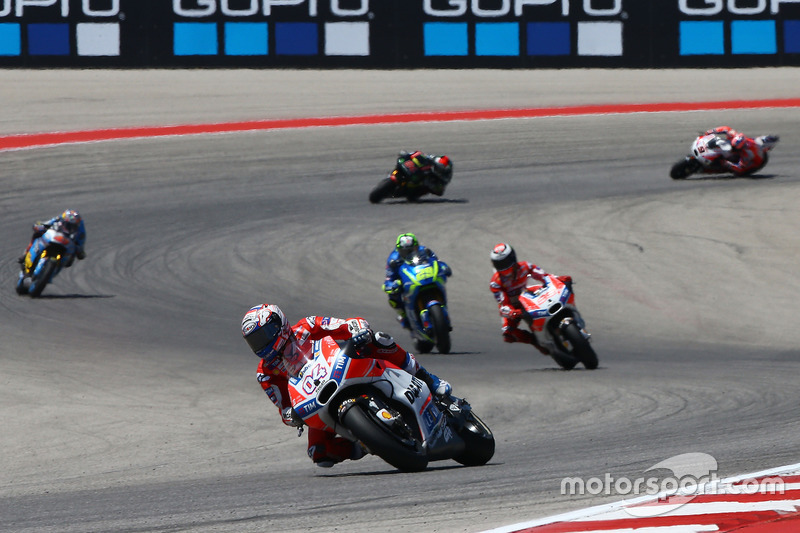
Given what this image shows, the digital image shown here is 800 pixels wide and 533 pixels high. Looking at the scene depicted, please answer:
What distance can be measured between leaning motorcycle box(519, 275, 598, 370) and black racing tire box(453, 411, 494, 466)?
452 cm

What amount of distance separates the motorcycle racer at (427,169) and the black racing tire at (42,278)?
6842 mm

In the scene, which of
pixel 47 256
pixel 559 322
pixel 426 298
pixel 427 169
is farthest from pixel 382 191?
pixel 559 322

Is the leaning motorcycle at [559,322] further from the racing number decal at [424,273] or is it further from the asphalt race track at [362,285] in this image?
the racing number decal at [424,273]

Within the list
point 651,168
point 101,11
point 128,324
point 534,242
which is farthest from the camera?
point 101,11

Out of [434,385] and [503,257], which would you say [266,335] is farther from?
[503,257]

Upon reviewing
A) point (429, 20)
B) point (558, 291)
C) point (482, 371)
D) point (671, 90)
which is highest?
point (429, 20)

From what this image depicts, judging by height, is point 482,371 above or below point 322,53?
below

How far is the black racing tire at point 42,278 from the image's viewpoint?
16094 millimetres

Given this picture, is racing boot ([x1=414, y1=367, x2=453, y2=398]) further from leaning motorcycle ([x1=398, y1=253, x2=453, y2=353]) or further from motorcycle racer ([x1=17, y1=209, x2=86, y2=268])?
motorcycle racer ([x1=17, y1=209, x2=86, y2=268])

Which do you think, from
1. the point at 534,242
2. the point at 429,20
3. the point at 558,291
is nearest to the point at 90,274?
the point at 534,242

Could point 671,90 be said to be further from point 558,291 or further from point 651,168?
point 558,291

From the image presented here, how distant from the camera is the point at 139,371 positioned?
12711mm

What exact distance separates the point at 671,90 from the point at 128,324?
15993 millimetres

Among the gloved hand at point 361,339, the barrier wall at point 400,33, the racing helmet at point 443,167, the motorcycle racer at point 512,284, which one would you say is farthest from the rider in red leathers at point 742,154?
the gloved hand at point 361,339
